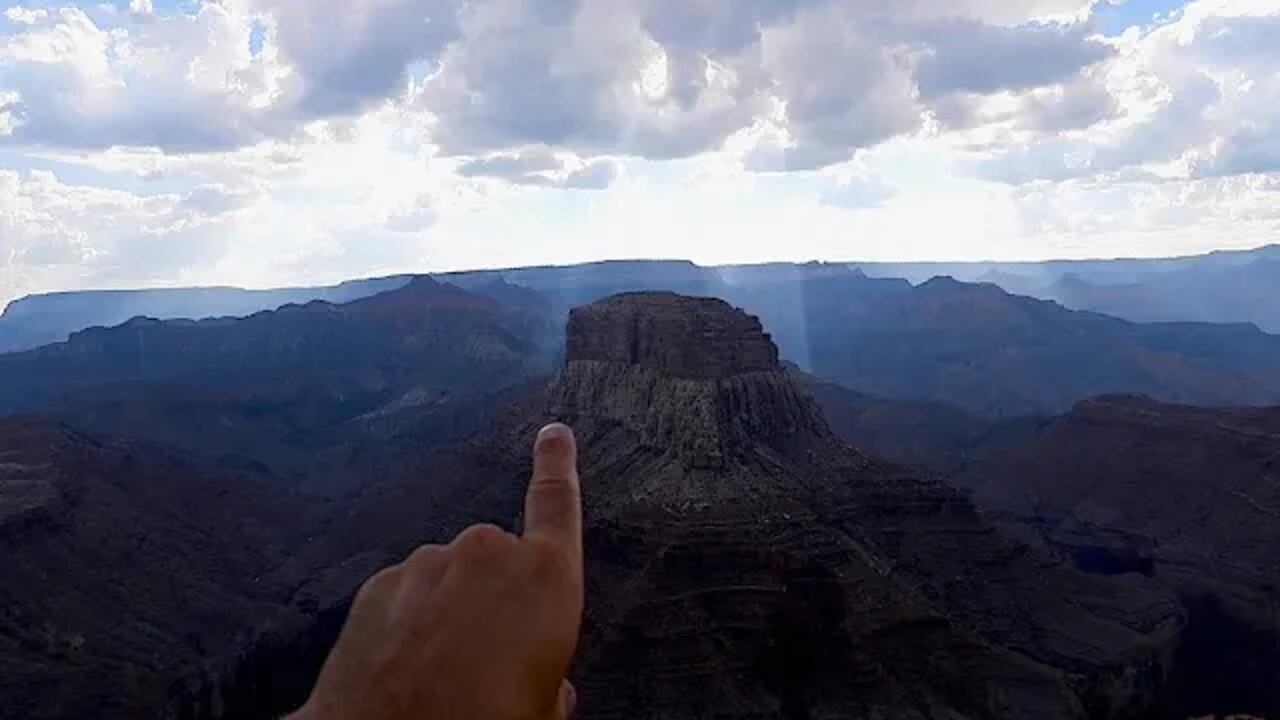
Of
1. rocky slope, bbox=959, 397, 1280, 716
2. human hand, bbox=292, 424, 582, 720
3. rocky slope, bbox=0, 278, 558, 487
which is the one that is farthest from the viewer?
rocky slope, bbox=0, 278, 558, 487

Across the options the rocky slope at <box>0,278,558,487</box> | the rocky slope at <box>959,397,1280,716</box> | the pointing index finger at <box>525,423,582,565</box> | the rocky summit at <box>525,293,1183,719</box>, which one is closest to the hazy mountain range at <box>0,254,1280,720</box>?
the rocky summit at <box>525,293,1183,719</box>

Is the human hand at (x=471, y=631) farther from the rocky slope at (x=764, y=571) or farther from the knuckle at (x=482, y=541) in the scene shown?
the rocky slope at (x=764, y=571)

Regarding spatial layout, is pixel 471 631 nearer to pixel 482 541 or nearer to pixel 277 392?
pixel 482 541

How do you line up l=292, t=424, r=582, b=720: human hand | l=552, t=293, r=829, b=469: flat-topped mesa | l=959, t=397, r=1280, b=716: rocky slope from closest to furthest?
l=292, t=424, r=582, b=720: human hand → l=552, t=293, r=829, b=469: flat-topped mesa → l=959, t=397, r=1280, b=716: rocky slope

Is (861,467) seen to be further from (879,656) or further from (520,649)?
(520,649)

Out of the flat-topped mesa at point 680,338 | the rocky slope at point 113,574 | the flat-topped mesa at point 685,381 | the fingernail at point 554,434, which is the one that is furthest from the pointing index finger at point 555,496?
the flat-topped mesa at point 680,338

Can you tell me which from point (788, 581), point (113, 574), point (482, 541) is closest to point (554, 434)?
point (482, 541)

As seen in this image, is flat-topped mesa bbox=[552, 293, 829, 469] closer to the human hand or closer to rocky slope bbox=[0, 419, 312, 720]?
rocky slope bbox=[0, 419, 312, 720]
